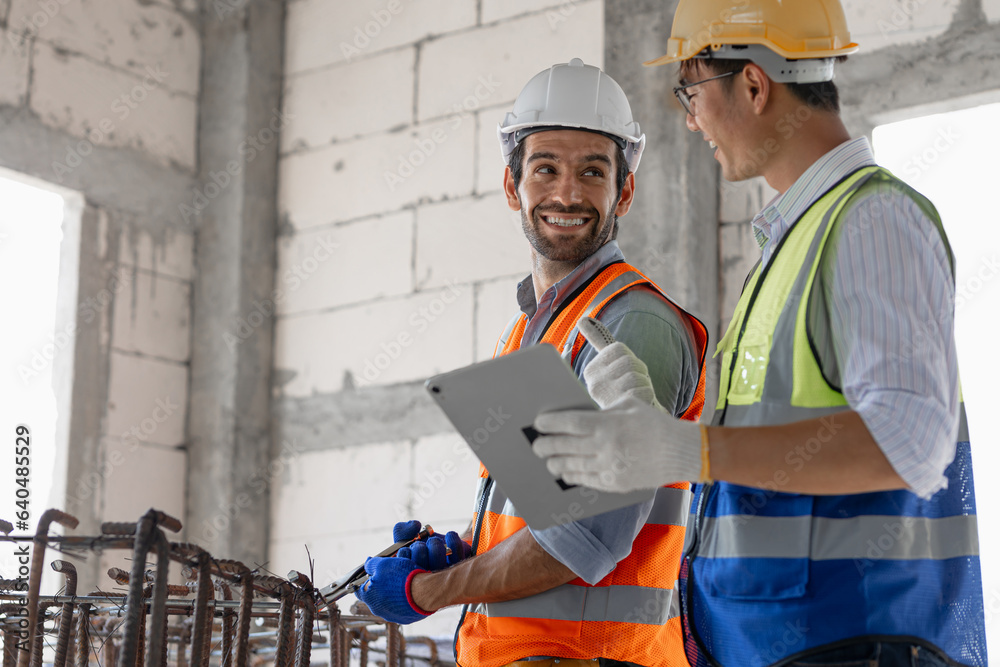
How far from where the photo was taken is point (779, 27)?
Answer: 6.54 feet

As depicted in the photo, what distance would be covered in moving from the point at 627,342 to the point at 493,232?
13.2 ft

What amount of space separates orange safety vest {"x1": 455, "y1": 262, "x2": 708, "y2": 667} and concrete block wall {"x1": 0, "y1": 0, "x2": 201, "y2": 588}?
14.6ft

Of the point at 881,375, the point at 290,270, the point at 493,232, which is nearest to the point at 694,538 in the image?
the point at 881,375

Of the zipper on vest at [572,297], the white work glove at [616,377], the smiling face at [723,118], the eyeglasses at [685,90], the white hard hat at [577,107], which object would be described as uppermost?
the white hard hat at [577,107]

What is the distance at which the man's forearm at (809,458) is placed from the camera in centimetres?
158

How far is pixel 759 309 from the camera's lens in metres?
1.92

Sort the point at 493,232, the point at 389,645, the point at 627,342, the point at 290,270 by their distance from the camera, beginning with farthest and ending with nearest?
the point at 290,270 < the point at 493,232 < the point at 389,645 < the point at 627,342

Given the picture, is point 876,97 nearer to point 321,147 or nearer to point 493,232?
point 493,232

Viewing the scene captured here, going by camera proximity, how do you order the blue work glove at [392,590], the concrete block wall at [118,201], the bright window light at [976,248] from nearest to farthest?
the blue work glove at [392,590], the bright window light at [976,248], the concrete block wall at [118,201]

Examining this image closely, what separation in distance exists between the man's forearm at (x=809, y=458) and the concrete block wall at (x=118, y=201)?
211 inches

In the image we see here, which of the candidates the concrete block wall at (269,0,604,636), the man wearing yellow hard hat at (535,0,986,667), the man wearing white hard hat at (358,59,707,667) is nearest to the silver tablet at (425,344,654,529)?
the man wearing yellow hard hat at (535,0,986,667)

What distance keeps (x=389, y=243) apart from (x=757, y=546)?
16.9 ft

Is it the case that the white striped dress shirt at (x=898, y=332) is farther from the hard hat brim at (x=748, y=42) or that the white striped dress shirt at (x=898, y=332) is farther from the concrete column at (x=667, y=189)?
the concrete column at (x=667, y=189)

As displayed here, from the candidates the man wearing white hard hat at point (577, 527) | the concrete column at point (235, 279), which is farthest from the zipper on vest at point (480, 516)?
the concrete column at point (235, 279)
